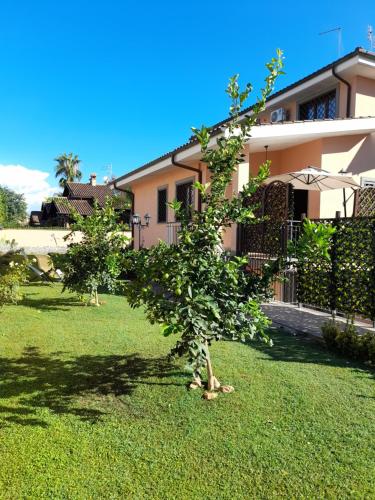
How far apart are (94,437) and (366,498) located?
2094 mm

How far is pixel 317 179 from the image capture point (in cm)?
934

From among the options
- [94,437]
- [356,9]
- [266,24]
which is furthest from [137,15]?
[94,437]

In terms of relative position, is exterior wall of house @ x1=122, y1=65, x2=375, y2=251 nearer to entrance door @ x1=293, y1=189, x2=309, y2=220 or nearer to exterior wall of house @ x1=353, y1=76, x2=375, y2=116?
exterior wall of house @ x1=353, y1=76, x2=375, y2=116

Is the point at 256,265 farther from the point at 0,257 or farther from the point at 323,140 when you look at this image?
the point at 0,257

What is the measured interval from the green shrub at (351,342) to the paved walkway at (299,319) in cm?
49

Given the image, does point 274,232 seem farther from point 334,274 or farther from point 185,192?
point 185,192

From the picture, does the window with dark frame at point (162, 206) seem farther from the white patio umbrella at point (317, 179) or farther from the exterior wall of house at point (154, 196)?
the white patio umbrella at point (317, 179)

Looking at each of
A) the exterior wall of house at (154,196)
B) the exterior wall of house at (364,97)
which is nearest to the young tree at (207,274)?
the exterior wall of house at (364,97)

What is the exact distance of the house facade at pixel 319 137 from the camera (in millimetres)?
9859

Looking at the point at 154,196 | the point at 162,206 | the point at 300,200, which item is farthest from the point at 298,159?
the point at 154,196

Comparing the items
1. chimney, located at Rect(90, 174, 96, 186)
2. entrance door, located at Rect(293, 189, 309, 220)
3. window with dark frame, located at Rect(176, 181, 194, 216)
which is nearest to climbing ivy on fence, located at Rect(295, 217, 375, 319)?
entrance door, located at Rect(293, 189, 309, 220)

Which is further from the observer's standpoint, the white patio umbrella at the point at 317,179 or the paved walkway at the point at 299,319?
the white patio umbrella at the point at 317,179

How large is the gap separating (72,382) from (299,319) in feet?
15.2

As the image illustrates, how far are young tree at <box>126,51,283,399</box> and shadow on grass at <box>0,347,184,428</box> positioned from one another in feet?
3.14
